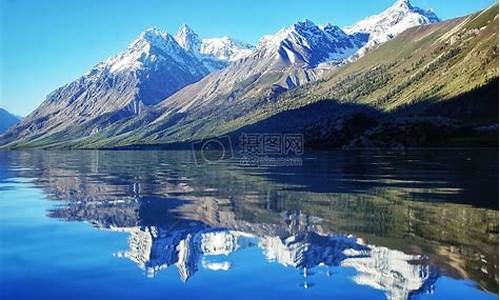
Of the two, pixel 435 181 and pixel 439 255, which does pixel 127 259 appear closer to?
pixel 439 255

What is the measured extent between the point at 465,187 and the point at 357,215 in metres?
18.1

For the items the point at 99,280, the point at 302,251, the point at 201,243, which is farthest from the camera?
the point at 201,243

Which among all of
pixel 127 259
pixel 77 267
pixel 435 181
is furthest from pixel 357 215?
pixel 435 181

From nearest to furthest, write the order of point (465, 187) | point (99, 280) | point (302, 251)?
point (99, 280) → point (302, 251) → point (465, 187)

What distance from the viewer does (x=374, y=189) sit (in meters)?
42.7

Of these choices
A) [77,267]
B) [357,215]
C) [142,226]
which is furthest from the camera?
[357,215]

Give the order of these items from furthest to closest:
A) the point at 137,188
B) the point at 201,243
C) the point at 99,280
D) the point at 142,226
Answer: the point at 137,188 < the point at 142,226 < the point at 201,243 < the point at 99,280

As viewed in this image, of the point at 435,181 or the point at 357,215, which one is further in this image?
the point at 435,181

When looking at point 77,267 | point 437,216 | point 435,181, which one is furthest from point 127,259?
point 435,181

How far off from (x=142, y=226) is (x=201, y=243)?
227 inches

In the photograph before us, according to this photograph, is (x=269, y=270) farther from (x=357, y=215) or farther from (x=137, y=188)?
(x=137, y=188)

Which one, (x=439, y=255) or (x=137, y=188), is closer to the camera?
(x=439, y=255)

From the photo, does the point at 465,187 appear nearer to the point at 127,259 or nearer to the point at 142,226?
the point at 142,226

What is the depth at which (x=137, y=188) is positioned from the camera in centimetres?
4766
